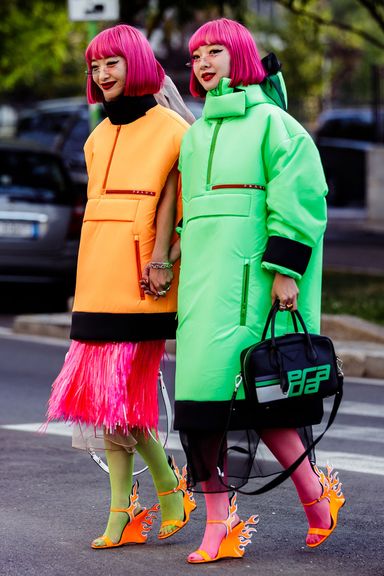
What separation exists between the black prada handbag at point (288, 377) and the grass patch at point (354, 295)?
24.9ft

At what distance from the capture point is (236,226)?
495 centimetres

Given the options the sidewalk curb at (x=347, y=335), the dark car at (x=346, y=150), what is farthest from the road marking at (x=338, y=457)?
the dark car at (x=346, y=150)

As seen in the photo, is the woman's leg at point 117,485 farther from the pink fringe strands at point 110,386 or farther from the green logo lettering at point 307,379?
the green logo lettering at point 307,379

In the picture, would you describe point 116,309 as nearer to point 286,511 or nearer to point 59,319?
point 286,511

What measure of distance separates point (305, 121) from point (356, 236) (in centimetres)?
1013

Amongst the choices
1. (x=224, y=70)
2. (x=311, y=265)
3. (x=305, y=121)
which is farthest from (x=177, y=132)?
(x=305, y=121)

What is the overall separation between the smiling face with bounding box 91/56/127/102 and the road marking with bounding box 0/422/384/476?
1998 mm

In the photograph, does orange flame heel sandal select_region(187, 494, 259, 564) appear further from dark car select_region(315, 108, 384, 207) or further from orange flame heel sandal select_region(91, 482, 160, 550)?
dark car select_region(315, 108, 384, 207)

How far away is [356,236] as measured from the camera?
23.5m

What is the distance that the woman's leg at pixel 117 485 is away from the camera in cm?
539

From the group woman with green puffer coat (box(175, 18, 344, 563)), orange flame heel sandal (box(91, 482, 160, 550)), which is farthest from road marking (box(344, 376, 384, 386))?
woman with green puffer coat (box(175, 18, 344, 563))

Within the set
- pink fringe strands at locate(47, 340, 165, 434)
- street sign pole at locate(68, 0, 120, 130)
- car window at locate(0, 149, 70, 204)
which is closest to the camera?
pink fringe strands at locate(47, 340, 165, 434)

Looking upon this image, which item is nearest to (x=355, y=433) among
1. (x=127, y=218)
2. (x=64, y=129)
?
(x=127, y=218)

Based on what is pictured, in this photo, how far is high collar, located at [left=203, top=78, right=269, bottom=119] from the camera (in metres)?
4.99
